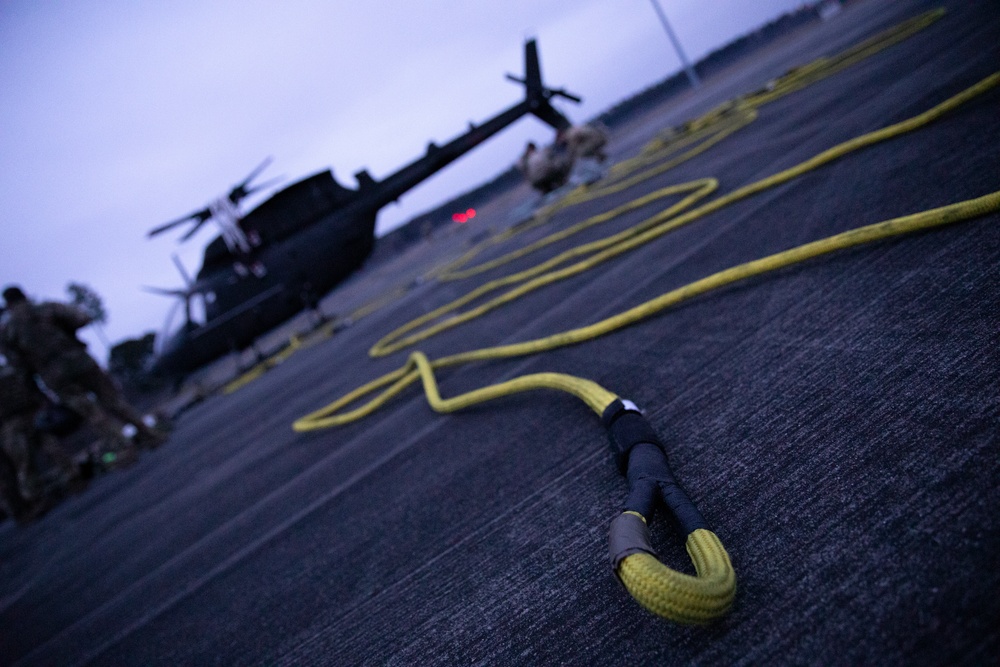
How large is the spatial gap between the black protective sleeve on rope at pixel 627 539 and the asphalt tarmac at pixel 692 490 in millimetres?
143

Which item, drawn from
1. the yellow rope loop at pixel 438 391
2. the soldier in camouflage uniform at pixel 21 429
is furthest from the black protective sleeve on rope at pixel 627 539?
the soldier in camouflage uniform at pixel 21 429

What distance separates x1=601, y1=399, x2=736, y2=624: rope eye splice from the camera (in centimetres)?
72

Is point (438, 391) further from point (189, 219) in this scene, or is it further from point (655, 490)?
point (189, 219)

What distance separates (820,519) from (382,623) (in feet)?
3.55

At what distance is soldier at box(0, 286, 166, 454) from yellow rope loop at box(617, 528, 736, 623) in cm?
781

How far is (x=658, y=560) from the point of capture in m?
0.84

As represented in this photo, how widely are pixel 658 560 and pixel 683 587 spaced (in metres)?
0.13

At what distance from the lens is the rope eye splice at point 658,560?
720 mm

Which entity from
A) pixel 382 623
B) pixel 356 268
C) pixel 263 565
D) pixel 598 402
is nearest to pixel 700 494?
pixel 598 402

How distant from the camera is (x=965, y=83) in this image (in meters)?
2.71

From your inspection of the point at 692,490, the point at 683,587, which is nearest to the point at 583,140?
the point at 692,490

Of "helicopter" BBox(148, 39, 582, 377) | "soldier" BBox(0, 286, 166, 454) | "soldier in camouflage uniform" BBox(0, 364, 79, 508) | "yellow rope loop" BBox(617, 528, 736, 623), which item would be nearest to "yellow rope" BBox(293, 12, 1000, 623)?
"yellow rope loop" BBox(617, 528, 736, 623)

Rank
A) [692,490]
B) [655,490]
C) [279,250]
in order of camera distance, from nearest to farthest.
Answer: [655,490]
[692,490]
[279,250]

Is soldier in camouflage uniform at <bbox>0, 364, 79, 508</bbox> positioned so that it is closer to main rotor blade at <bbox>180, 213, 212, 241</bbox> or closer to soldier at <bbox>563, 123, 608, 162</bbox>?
main rotor blade at <bbox>180, 213, 212, 241</bbox>
